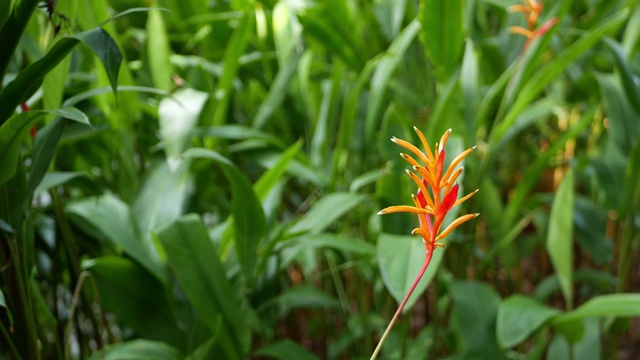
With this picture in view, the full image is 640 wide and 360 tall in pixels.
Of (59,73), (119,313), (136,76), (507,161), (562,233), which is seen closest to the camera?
(59,73)

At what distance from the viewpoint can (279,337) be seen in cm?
117

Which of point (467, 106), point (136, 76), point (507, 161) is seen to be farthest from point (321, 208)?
point (507, 161)

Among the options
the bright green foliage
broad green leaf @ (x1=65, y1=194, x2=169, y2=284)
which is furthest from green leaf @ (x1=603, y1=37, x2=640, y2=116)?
broad green leaf @ (x1=65, y1=194, x2=169, y2=284)

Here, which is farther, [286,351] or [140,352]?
[286,351]

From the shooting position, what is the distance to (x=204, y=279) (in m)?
0.73

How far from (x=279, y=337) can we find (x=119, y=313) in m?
0.42

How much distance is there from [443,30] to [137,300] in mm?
404

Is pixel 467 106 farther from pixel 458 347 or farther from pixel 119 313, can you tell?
pixel 119 313

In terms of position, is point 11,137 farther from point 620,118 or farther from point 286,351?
point 620,118

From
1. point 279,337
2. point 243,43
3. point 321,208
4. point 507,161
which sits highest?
point 243,43

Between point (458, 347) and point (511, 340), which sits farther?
point (458, 347)

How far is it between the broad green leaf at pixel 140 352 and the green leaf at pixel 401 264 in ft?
0.67

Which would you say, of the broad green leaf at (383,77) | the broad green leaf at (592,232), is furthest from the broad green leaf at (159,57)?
the broad green leaf at (592,232)

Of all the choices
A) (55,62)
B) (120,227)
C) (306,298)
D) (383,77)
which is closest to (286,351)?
(306,298)
